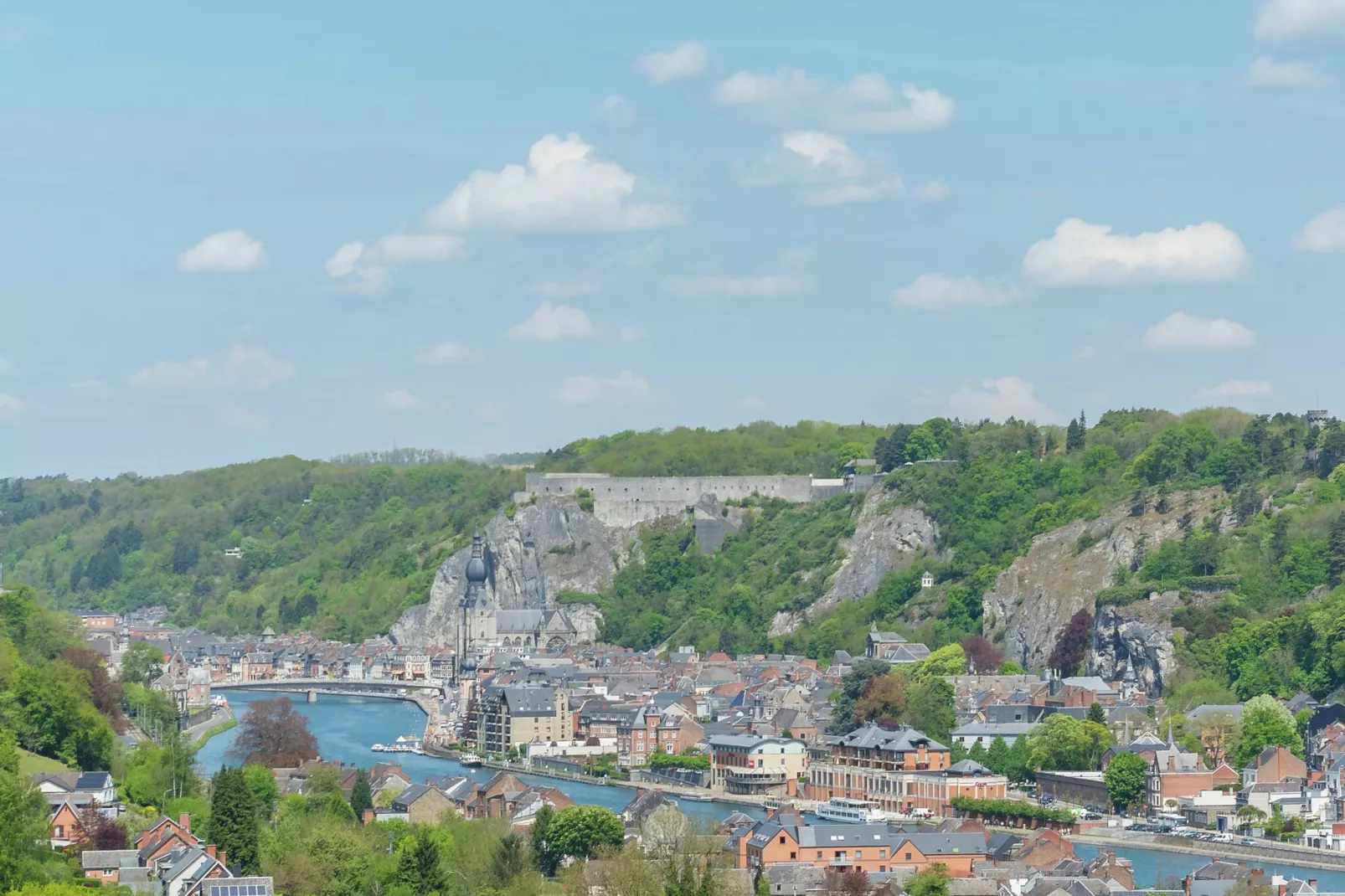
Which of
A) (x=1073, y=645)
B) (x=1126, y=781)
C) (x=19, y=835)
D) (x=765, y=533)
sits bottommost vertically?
(x=1126, y=781)

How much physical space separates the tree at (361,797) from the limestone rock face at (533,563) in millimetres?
60308

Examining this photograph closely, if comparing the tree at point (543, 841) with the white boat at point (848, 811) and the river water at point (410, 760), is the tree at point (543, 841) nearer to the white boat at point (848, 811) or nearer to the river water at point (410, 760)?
the river water at point (410, 760)

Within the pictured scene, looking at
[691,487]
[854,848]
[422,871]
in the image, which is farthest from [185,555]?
[422,871]

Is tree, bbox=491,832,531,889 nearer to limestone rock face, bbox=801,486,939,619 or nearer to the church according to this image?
limestone rock face, bbox=801,486,939,619

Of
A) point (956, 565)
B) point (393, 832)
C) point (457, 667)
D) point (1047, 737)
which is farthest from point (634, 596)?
point (393, 832)

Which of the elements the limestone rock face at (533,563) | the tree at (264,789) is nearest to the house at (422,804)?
the tree at (264,789)

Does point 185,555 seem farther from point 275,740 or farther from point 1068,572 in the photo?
point 275,740

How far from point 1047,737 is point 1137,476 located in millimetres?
26217

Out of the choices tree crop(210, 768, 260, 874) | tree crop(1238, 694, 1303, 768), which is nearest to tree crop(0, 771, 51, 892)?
tree crop(210, 768, 260, 874)

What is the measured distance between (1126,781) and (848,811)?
6.27m

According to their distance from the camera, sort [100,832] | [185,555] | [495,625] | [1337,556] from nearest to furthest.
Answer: [100,832], [1337,556], [495,625], [185,555]

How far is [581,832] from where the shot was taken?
154 feet

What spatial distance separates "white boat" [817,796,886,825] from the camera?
5731 cm

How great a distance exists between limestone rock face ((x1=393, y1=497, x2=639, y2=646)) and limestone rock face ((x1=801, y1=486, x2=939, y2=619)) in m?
18.5
